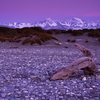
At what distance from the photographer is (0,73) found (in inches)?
696

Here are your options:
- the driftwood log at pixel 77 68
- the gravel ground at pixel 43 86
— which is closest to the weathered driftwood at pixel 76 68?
the driftwood log at pixel 77 68

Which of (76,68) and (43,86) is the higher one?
(76,68)

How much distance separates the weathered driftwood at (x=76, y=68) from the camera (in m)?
16.1

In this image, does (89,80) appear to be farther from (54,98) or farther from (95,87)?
(54,98)

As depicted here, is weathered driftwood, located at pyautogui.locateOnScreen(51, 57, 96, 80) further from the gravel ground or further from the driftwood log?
the gravel ground

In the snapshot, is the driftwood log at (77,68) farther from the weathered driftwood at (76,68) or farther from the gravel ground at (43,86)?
the gravel ground at (43,86)

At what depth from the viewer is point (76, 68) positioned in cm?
1645

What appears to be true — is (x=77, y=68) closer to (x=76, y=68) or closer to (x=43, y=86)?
(x=76, y=68)

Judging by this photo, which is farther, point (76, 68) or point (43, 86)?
point (76, 68)

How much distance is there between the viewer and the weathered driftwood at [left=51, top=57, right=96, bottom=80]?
16062 mm

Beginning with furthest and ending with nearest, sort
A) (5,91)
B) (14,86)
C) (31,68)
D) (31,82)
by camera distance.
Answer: (31,68), (31,82), (14,86), (5,91)

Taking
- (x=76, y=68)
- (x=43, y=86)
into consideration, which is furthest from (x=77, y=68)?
(x=43, y=86)

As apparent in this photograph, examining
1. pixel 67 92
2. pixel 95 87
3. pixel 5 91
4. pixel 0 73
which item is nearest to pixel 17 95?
pixel 5 91

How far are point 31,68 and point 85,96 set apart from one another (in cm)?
760
